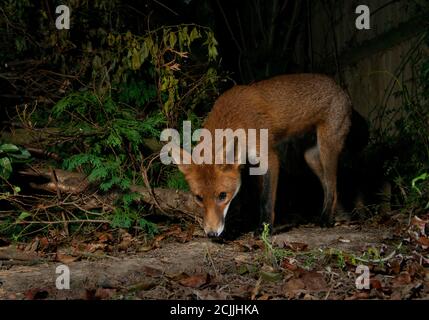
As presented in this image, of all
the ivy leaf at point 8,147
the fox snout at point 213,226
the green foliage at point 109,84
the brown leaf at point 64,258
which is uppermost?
the green foliage at point 109,84

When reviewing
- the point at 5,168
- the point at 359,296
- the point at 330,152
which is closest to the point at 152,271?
the point at 359,296

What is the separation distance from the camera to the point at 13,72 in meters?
6.18

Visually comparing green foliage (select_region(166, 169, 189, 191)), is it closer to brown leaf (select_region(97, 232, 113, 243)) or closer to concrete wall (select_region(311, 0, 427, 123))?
brown leaf (select_region(97, 232, 113, 243))

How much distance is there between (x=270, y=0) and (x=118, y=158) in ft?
16.9

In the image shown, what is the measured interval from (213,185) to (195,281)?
1526 mm

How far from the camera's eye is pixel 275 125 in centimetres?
565

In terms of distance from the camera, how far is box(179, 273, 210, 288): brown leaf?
10.7ft

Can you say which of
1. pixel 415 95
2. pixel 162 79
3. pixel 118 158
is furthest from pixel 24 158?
pixel 415 95

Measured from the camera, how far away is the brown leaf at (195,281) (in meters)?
3.26

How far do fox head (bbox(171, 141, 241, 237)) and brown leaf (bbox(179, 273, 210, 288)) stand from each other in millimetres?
1141

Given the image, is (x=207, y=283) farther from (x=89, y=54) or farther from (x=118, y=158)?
(x=89, y=54)

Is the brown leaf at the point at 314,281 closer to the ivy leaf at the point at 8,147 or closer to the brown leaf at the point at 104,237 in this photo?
the brown leaf at the point at 104,237

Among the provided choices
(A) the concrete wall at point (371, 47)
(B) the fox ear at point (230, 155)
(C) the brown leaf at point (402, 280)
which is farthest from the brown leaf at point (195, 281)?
(A) the concrete wall at point (371, 47)

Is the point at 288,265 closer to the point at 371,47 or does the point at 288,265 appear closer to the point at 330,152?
the point at 330,152
